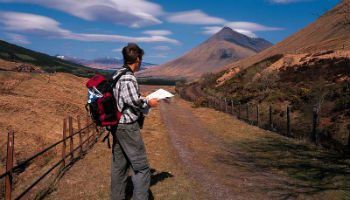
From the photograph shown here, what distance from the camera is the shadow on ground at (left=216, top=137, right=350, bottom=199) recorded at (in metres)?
9.58

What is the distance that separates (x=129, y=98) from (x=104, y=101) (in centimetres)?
39

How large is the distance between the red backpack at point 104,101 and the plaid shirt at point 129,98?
0.07 m

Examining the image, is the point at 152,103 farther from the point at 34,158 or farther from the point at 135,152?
the point at 34,158

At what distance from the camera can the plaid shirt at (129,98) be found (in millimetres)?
6395

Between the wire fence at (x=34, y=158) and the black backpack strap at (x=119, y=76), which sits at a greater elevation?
the black backpack strap at (x=119, y=76)

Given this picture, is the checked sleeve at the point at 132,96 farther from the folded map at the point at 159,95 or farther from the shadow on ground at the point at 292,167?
the shadow on ground at the point at 292,167

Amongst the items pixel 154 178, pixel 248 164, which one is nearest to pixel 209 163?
pixel 248 164

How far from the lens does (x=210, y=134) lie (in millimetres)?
21281

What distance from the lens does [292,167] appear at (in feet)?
40.4

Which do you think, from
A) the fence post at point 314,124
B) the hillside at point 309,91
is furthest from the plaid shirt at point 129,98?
the fence post at point 314,124

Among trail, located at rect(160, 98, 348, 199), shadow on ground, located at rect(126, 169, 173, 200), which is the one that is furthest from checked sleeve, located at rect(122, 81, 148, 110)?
shadow on ground, located at rect(126, 169, 173, 200)

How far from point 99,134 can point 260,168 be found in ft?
31.3

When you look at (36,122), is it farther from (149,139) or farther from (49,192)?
(49,192)

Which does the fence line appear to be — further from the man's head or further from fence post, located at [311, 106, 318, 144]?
the man's head
